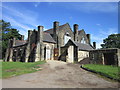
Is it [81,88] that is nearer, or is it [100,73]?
[81,88]

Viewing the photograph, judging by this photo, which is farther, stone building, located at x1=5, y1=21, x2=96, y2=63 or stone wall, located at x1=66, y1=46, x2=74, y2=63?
stone building, located at x1=5, y1=21, x2=96, y2=63

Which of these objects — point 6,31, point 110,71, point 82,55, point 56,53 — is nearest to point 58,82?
point 110,71

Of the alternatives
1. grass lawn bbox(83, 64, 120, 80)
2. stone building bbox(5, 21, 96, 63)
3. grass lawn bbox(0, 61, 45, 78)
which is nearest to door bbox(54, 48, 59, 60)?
stone building bbox(5, 21, 96, 63)

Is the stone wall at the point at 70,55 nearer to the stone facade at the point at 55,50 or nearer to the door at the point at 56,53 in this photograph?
the stone facade at the point at 55,50

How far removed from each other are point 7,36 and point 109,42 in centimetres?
5269

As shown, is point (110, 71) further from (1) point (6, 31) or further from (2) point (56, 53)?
(1) point (6, 31)

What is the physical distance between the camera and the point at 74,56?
86.7ft

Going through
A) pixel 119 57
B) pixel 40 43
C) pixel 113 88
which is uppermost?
pixel 40 43

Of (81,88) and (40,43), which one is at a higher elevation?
(40,43)

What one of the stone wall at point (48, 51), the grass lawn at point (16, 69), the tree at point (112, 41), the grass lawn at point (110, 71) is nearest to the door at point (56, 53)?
the stone wall at point (48, 51)

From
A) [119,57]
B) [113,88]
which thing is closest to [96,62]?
[119,57]

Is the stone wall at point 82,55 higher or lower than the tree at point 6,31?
lower

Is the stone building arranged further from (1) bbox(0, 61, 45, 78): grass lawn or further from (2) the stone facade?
(1) bbox(0, 61, 45, 78): grass lawn

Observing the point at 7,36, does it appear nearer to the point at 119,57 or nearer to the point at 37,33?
the point at 37,33
